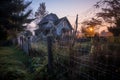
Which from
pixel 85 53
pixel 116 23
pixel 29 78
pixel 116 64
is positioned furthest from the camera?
pixel 29 78

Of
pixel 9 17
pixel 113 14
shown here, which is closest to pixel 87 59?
pixel 113 14

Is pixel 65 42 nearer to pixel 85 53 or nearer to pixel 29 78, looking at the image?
pixel 85 53

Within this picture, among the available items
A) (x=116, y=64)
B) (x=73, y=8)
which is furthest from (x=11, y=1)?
(x=116, y=64)

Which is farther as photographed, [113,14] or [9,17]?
[9,17]

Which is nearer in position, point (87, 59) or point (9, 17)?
point (87, 59)

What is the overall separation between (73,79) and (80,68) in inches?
19.3

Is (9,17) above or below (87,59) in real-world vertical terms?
above

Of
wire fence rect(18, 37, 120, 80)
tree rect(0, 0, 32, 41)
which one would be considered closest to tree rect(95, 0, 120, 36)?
wire fence rect(18, 37, 120, 80)

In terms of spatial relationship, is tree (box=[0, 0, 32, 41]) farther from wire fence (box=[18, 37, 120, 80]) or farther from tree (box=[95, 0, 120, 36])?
tree (box=[95, 0, 120, 36])

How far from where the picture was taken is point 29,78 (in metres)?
6.78

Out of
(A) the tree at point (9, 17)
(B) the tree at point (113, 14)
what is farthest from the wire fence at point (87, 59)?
(A) the tree at point (9, 17)

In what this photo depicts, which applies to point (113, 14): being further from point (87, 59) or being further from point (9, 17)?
point (9, 17)

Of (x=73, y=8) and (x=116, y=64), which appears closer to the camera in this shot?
(x=116, y=64)

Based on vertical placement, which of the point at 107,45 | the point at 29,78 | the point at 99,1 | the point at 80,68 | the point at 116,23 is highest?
the point at 99,1
